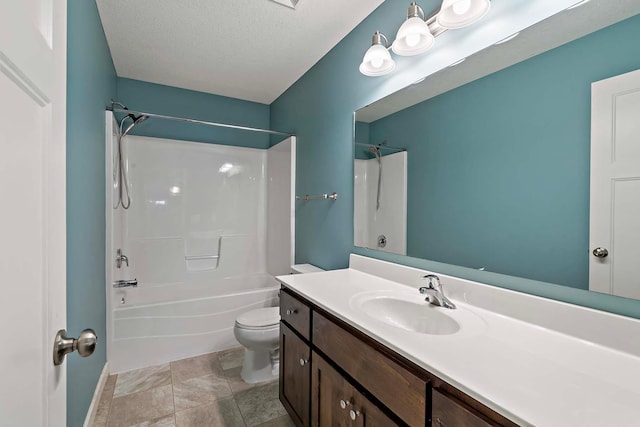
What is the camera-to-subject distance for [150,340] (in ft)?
7.43

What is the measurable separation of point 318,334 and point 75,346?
87cm

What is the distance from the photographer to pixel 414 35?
4.40 ft

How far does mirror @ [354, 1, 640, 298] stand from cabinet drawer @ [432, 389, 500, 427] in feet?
2.04

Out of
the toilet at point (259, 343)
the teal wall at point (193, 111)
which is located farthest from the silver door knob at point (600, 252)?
the teal wall at point (193, 111)

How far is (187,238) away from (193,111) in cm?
137

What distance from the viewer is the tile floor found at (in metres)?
1.69

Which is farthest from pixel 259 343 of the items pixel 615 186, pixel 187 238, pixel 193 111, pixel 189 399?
pixel 193 111

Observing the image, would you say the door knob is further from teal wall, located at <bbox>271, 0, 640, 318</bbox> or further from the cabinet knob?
teal wall, located at <bbox>271, 0, 640, 318</bbox>

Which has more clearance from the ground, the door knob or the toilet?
the door knob

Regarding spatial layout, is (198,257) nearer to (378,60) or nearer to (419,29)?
(378,60)

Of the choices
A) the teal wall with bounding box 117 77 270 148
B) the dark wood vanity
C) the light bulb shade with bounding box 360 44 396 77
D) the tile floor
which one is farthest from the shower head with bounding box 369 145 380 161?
the teal wall with bounding box 117 77 270 148

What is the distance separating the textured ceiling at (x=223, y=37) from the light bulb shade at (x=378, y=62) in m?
0.39

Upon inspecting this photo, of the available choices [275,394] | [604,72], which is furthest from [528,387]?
[275,394]

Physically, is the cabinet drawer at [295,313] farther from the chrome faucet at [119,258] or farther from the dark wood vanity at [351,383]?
the chrome faucet at [119,258]
